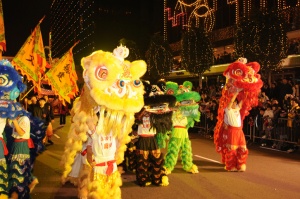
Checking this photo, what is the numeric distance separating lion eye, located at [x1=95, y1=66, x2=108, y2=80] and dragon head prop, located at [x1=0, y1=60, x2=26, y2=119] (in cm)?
155

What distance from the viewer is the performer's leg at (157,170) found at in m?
6.46

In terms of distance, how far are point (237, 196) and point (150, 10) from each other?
35083 millimetres

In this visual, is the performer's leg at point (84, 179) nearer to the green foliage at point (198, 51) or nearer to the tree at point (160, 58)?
the green foliage at point (198, 51)

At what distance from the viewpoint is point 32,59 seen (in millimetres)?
8914

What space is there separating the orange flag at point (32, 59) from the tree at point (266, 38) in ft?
29.7

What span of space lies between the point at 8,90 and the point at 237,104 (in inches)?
195

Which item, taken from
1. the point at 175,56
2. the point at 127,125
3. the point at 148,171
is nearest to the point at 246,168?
the point at 148,171

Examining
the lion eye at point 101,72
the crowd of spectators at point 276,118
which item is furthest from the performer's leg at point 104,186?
the crowd of spectators at point 276,118

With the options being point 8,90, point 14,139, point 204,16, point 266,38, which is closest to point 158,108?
point 14,139

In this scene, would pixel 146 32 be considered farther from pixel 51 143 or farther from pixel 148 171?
pixel 148 171

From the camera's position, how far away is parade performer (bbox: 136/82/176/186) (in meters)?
6.42

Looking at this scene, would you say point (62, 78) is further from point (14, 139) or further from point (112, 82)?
point (112, 82)

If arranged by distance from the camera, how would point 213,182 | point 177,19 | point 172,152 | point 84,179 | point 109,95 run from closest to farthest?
1. point 109,95
2. point 84,179
3. point 213,182
4. point 172,152
5. point 177,19

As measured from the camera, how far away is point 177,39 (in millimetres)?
32281
